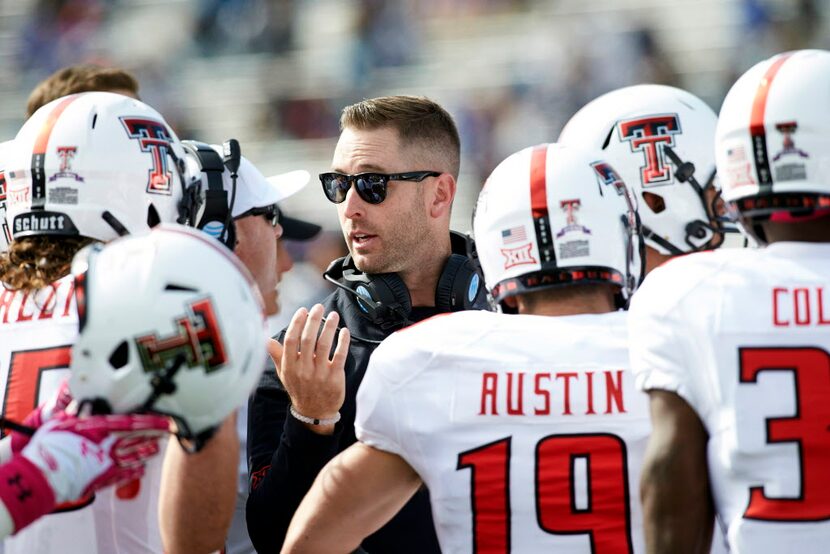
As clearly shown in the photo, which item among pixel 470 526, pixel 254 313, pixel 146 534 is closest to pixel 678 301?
pixel 470 526

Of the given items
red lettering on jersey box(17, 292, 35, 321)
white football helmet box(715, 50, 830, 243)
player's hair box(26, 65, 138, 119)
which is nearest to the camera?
white football helmet box(715, 50, 830, 243)

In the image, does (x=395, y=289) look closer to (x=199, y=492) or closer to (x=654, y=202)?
(x=654, y=202)

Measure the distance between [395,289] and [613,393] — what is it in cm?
149

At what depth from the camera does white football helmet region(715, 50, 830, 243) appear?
2.60 meters

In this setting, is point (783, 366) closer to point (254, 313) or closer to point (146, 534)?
point (254, 313)

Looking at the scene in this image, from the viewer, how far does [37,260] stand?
9.64ft

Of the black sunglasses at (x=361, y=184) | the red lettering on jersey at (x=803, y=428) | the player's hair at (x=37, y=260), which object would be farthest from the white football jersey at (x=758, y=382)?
the black sunglasses at (x=361, y=184)

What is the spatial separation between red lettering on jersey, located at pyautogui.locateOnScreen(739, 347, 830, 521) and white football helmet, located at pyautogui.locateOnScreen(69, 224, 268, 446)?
3.44 feet

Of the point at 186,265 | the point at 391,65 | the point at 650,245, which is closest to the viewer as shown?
the point at 186,265

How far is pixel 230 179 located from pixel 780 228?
2123 millimetres

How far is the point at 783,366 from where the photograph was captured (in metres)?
2.52

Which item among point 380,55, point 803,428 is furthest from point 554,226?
point 380,55

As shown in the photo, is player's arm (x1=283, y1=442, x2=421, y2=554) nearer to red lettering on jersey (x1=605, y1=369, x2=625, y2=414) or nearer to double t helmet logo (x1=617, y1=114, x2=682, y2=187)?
red lettering on jersey (x1=605, y1=369, x2=625, y2=414)

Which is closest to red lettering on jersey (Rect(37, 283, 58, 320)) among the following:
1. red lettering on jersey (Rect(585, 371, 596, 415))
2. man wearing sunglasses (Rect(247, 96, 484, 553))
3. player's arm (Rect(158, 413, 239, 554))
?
player's arm (Rect(158, 413, 239, 554))
